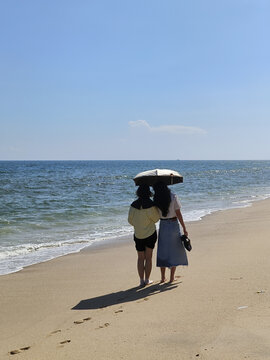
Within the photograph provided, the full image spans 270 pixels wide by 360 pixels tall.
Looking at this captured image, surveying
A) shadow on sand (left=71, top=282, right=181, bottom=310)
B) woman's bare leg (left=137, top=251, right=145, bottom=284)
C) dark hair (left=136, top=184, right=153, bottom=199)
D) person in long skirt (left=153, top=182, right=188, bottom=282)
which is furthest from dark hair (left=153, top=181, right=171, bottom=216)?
shadow on sand (left=71, top=282, right=181, bottom=310)

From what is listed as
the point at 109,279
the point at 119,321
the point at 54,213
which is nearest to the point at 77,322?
the point at 119,321

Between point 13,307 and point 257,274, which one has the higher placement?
point 257,274

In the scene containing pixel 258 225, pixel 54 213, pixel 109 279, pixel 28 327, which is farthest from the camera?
pixel 54 213

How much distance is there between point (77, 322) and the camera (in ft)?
15.7

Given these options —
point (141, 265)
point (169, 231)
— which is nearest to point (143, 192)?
point (169, 231)

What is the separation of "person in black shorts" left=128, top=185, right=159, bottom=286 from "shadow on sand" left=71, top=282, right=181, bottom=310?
0.96 ft

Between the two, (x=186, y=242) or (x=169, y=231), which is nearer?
(x=186, y=242)

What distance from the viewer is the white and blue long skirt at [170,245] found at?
6348mm

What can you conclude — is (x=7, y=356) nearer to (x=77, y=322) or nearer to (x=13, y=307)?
(x=77, y=322)

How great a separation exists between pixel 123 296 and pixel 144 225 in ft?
3.72

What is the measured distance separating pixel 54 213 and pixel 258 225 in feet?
26.5

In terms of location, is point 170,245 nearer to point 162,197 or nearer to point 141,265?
point 141,265

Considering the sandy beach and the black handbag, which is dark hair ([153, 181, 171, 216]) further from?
the sandy beach

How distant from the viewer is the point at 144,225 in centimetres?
636
